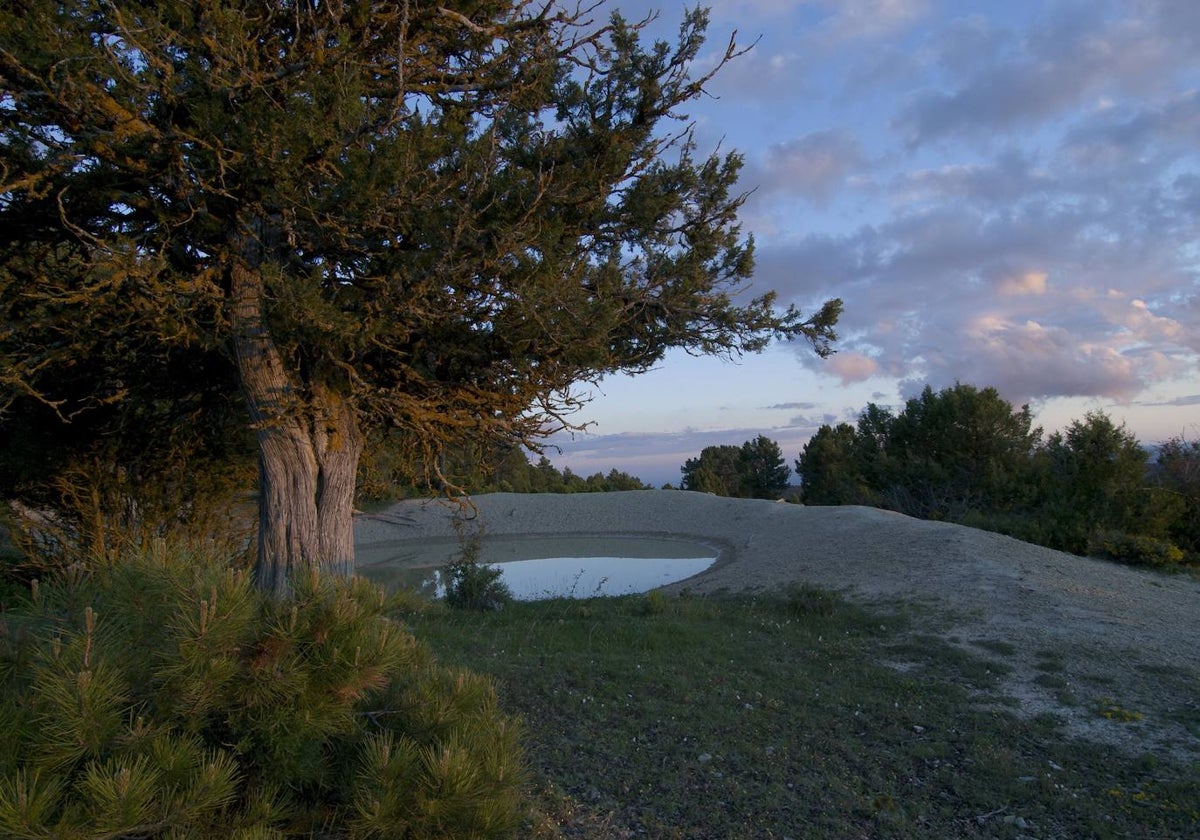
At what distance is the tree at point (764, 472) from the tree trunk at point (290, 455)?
108ft

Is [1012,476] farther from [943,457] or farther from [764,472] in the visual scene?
[764,472]

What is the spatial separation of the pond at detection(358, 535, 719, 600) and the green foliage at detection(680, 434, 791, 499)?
620 inches

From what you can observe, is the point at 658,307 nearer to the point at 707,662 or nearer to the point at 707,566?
the point at 707,662

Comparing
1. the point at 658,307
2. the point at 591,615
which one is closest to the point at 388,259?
the point at 658,307

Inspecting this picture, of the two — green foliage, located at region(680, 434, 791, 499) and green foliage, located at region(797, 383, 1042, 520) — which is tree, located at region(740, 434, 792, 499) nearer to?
green foliage, located at region(680, 434, 791, 499)

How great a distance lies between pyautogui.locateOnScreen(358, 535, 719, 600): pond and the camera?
48.2ft

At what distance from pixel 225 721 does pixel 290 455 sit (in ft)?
15.5

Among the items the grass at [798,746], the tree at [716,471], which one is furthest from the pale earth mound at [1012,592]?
the tree at [716,471]

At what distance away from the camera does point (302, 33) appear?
22.1ft

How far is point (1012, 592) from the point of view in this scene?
10008 millimetres

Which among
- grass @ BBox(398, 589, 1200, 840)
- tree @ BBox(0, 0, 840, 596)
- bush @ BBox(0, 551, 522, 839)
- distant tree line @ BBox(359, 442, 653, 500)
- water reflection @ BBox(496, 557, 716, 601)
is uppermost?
tree @ BBox(0, 0, 840, 596)

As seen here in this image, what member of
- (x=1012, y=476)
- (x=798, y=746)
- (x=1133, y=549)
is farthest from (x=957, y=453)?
(x=798, y=746)

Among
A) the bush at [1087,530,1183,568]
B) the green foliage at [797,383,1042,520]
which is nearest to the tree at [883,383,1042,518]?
the green foliage at [797,383,1042,520]

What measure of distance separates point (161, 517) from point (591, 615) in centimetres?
571
